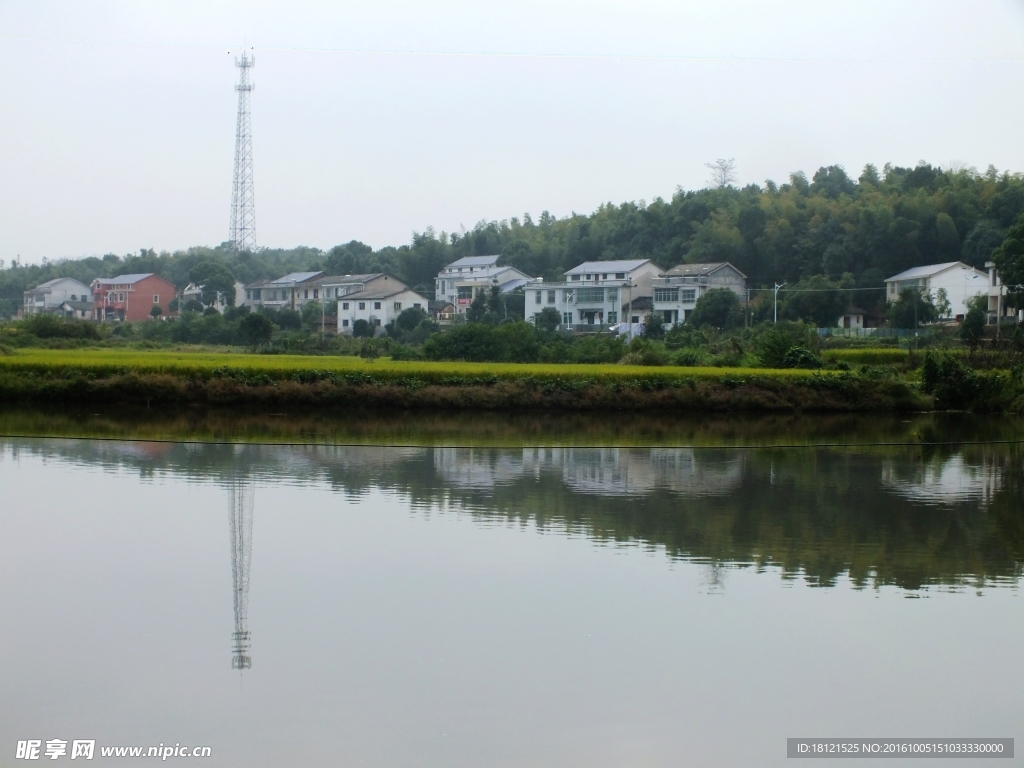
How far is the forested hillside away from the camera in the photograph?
4375cm

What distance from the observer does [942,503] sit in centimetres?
867

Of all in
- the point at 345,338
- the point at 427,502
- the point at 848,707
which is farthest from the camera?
the point at 345,338

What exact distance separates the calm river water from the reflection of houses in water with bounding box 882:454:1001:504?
0.16 meters

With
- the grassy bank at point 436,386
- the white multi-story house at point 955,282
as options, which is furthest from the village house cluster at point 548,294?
the grassy bank at point 436,386

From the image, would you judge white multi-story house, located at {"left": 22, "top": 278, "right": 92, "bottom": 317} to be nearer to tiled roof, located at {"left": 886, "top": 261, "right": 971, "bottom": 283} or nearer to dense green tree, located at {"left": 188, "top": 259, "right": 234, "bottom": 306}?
dense green tree, located at {"left": 188, "top": 259, "right": 234, "bottom": 306}

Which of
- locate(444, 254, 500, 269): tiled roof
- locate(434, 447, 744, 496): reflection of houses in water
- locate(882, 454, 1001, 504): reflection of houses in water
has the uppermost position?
locate(444, 254, 500, 269): tiled roof

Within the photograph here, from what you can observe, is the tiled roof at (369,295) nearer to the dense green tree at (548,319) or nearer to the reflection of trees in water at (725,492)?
the dense green tree at (548,319)

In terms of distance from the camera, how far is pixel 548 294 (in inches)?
1774

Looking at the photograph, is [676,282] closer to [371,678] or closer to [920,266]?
[920,266]

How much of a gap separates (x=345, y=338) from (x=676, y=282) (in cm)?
1955

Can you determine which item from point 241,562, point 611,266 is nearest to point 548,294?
point 611,266

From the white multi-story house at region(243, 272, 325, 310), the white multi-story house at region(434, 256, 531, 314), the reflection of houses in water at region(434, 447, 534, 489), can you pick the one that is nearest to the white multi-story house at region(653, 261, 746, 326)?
the white multi-story house at region(434, 256, 531, 314)

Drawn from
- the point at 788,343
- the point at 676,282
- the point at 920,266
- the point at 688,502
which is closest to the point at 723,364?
the point at 788,343

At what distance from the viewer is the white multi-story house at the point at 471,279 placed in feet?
Answer: 164
